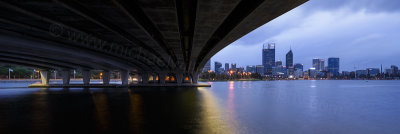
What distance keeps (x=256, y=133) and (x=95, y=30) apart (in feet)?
50.8

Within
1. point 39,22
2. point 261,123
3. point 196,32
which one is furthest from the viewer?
point 196,32

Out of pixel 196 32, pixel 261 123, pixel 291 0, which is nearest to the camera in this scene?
pixel 291 0

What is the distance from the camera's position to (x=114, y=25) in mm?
16281

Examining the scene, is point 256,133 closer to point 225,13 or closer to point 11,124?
point 225,13

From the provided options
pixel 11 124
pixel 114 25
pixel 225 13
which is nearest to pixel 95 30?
pixel 114 25

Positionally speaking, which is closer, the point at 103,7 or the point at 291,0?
the point at 291,0

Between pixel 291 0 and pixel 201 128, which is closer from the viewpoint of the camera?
pixel 291 0

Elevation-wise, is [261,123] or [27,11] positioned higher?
[27,11]

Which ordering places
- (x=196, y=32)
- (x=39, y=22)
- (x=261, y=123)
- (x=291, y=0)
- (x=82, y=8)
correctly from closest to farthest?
(x=291, y=0) < (x=82, y=8) < (x=261, y=123) < (x=39, y=22) < (x=196, y=32)

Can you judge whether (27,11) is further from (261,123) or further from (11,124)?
(261,123)

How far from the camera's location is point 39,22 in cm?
1552

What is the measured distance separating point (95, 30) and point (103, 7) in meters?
6.59

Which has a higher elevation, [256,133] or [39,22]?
[39,22]

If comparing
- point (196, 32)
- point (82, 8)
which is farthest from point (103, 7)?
point (196, 32)
